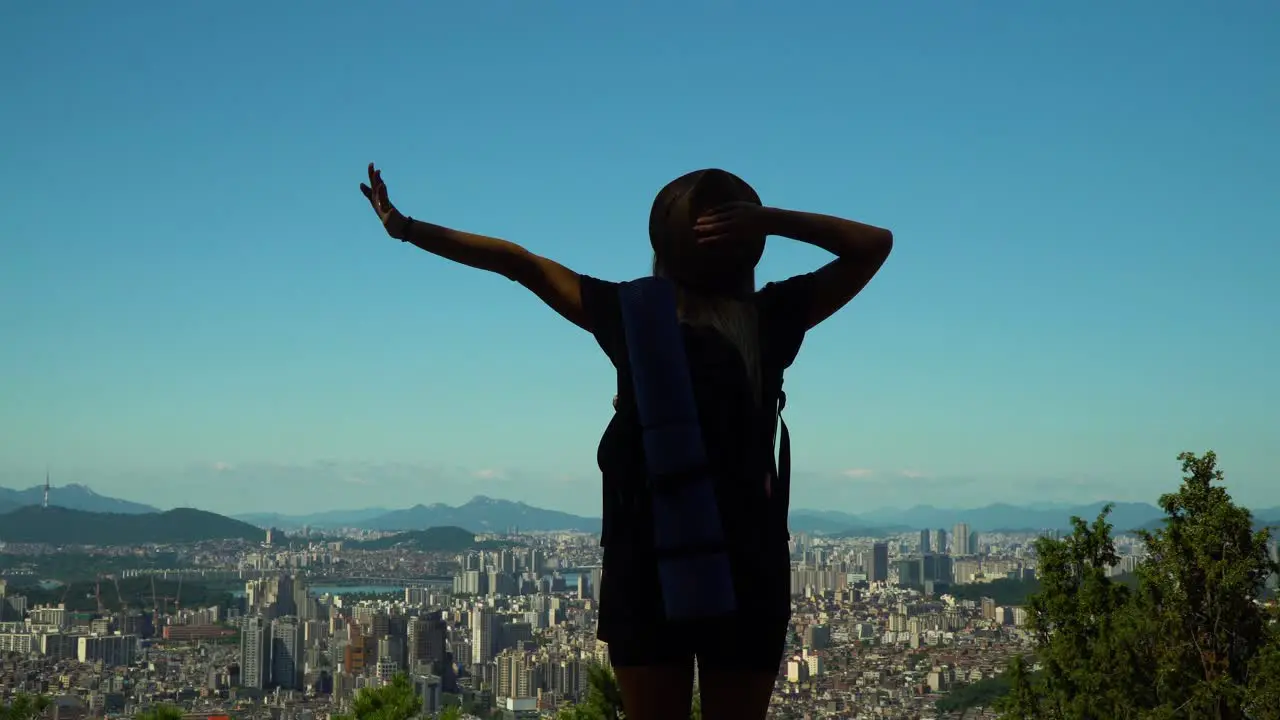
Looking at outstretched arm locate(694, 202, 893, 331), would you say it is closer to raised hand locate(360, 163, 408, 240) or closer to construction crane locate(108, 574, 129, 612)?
raised hand locate(360, 163, 408, 240)

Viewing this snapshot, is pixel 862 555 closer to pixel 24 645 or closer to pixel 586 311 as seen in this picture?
pixel 24 645

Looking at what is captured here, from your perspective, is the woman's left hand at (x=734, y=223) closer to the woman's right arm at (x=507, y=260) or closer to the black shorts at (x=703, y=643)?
the woman's right arm at (x=507, y=260)

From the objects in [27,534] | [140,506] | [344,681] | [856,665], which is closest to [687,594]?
[344,681]

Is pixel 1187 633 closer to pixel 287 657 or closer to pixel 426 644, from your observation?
pixel 426 644

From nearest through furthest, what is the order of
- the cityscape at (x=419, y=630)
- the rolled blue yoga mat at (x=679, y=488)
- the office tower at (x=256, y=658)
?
the rolled blue yoga mat at (x=679, y=488)
the cityscape at (x=419, y=630)
the office tower at (x=256, y=658)

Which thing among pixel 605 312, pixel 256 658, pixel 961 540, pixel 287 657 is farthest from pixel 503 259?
pixel 961 540

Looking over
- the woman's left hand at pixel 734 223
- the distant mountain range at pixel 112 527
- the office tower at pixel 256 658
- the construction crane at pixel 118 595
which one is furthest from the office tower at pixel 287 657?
the distant mountain range at pixel 112 527
